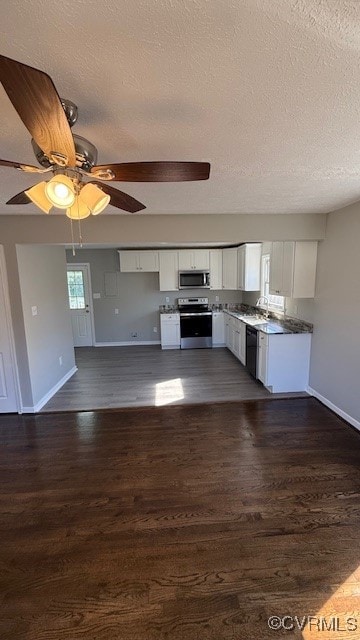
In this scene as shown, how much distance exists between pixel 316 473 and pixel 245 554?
102cm

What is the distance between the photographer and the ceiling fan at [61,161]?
807mm

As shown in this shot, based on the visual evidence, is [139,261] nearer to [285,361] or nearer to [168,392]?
[168,392]

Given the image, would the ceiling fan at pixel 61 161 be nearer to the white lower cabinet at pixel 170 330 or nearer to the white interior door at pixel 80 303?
the white lower cabinet at pixel 170 330

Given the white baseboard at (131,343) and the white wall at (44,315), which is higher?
the white wall at (44,315)

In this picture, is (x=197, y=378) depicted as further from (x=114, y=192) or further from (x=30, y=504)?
(x=114, y=192)

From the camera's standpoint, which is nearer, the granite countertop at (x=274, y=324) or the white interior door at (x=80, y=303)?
the granite countertop at (x=274, y=324)

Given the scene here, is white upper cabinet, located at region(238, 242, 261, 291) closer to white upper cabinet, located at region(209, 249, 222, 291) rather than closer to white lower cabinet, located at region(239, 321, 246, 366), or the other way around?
white lower cabinet, located at region(239, 321, 246, 366)

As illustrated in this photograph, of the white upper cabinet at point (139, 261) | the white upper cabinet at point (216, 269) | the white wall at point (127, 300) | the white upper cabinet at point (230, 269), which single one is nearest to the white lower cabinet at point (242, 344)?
the white upper cabinet at point (230, 269)

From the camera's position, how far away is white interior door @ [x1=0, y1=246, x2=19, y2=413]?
3.33 metres

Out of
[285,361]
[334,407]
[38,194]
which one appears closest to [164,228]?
[38,194]

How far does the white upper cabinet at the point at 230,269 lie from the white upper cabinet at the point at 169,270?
1088 mm

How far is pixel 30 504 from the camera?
211 centimetres

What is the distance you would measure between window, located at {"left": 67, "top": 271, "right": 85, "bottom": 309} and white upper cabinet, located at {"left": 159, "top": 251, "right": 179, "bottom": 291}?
6.47ft

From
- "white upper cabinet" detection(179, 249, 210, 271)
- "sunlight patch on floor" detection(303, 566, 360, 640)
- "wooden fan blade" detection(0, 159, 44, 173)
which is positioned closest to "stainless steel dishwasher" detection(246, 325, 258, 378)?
"white upper cabinet" detection(179, 249, 210, 271)
